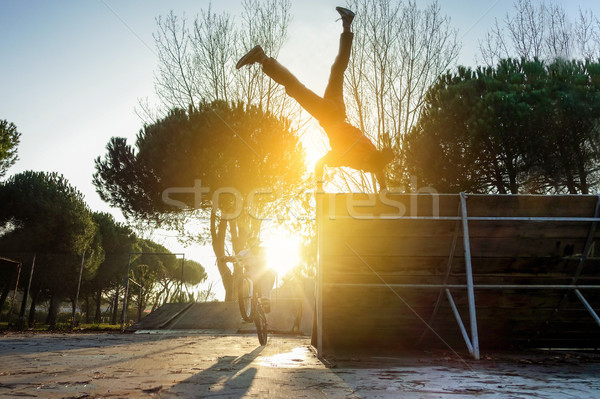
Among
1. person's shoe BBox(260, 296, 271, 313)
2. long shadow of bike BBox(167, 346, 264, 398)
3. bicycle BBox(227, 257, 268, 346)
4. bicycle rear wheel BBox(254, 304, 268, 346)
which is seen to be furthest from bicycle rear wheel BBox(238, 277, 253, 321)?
long shadow of bike BBox(167, 346, 264, 398)

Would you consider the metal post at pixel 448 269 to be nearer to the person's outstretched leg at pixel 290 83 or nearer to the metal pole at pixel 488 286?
the metal pole at pixel 488 286

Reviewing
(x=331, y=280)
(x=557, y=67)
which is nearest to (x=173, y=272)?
(x=557, y=67)

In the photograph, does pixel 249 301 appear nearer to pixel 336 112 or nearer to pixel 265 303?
pixel 265 303

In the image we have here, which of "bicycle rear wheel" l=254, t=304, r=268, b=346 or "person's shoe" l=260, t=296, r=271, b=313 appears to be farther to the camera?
"person's shoe" l=260, t=296, r=271, b=313

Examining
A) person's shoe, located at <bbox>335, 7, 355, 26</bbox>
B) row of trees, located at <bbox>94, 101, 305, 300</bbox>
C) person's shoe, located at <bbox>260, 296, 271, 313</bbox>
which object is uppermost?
row of trees, located at <bbox>94, 101, 305, 300</bbox>

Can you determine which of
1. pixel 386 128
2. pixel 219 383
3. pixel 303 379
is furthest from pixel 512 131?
pixel 219 383

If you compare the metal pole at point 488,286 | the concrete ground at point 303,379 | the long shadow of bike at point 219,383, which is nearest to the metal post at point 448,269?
the metal pole at point 488,286

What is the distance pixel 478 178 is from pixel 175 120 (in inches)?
511

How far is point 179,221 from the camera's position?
2084 centimetres

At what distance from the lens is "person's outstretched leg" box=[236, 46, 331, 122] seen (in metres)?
5.09

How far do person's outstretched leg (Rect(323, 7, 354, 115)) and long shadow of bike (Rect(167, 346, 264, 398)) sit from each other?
3280 mm

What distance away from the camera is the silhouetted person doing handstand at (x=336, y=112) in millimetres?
5082

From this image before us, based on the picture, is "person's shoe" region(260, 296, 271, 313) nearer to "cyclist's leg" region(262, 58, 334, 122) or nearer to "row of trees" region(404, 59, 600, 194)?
"cyclist's leg" region(262, 58, 334, 122)

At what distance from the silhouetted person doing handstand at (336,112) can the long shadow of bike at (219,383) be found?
8.19 ft
